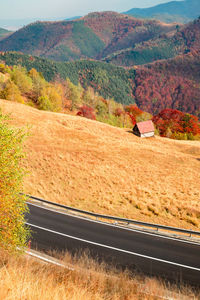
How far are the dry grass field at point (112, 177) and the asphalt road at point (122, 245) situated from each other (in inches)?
175

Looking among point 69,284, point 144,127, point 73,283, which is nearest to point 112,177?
point 73,283

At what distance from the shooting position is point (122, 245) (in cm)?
1404

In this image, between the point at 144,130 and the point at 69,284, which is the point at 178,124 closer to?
the point at 144,130

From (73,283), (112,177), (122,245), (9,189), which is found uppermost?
(9,189)

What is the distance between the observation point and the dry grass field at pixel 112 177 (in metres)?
23.8

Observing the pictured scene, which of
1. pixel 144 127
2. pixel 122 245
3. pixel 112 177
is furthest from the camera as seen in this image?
pixel 144 127

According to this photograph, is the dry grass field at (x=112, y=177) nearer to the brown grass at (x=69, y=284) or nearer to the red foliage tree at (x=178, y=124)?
the brown grass at (x=69, y=284)

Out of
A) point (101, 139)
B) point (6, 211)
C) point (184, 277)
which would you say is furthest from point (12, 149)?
point (101, 139)

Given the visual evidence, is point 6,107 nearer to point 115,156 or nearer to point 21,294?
point 115,156

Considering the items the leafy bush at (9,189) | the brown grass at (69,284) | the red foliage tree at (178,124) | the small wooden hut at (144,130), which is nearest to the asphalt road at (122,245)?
the brown grass at (69,284)

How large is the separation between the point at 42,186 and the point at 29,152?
9265mm

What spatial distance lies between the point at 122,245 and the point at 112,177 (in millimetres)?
16961

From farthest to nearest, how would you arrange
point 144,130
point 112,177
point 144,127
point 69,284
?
point 144,127 < point 144,130 < point 112,177 < point 69,284

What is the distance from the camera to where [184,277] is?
11.0 meters
